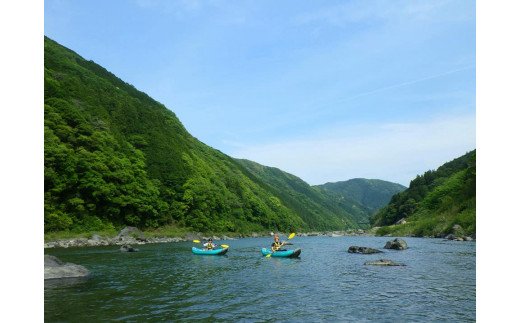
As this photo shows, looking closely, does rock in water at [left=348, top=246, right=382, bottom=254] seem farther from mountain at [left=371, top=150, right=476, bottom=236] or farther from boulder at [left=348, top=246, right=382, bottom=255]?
mountain at [left=371, top=150, right=476, bottom=236]

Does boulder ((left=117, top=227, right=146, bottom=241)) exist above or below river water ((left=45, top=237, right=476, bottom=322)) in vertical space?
below

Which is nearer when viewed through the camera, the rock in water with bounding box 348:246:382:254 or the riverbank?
the rock in water with bounding box 348:246:382:254

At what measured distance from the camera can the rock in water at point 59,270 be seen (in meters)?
27.2

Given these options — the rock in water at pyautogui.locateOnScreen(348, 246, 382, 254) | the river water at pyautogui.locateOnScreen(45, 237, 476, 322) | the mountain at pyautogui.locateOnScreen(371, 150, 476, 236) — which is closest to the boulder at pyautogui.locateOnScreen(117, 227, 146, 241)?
the river water at pyautogui.locateOnScreen(45, 237, 476, 322)

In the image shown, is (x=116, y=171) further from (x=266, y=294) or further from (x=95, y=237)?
(x=266, y=294)

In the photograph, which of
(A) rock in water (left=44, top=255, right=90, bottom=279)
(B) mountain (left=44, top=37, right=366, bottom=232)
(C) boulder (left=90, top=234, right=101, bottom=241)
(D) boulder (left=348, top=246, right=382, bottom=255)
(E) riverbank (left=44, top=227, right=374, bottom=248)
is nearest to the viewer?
(A) rock in water (left=44, top=255, right=90, bottom=279)

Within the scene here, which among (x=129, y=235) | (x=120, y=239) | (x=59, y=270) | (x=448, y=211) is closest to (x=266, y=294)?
(x=59, y=270)

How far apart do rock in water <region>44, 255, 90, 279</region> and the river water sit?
1373mm

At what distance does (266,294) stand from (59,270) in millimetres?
15559

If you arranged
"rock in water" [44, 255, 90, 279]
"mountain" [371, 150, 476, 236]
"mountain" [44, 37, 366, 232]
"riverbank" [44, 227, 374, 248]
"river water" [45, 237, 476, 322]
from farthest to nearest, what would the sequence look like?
"mountain" [371, 150, 476, 236] → "mountain" [44, 37, 366, 232] → "riverbank" [44, 227, 374, 248] → "rock in water" [44, 255, 90, 279] → "river water" [45, 237, 476, 322]

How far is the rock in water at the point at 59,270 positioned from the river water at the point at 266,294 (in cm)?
137

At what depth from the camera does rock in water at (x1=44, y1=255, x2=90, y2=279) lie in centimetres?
2717

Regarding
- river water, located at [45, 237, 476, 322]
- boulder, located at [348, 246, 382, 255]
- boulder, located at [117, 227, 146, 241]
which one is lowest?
boulder, located at [117, 227, 146, 241]

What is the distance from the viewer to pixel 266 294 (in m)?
23.8
